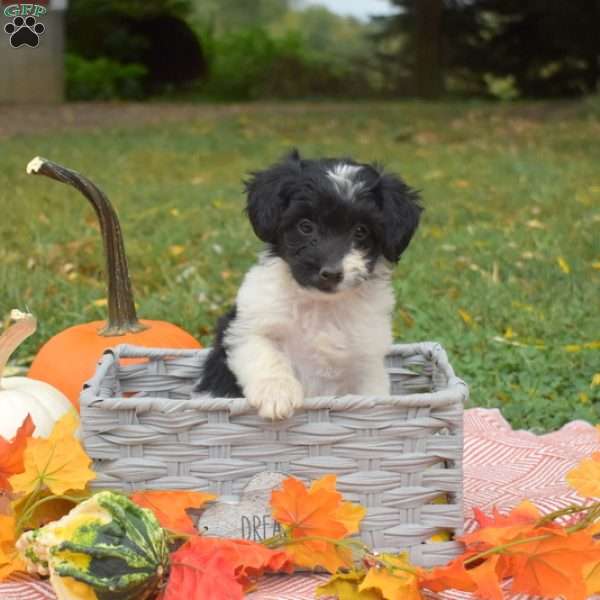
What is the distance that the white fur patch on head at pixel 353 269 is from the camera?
287cm

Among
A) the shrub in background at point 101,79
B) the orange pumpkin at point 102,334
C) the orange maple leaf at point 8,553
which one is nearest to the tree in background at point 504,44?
the shrub in background at point 101,79

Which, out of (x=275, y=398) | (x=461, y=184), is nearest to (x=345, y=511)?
(x=275, y=398)

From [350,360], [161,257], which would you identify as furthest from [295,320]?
[161,257]

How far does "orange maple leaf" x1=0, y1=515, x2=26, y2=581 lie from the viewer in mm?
2580

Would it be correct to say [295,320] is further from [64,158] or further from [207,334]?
[64,158]

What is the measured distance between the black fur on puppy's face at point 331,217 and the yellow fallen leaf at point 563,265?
3268 millimetres

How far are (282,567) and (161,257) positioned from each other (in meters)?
4.11

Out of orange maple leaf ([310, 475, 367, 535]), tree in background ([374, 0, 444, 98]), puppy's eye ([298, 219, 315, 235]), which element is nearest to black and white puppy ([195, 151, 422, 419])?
puppy's eye ([298, 219, 315, 235])

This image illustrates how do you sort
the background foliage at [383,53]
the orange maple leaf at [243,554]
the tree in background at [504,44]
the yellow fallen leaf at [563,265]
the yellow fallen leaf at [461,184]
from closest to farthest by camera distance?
the orange maple leaf at [243,554], the yellow fallen leaf at [563,265], the yellow fallen leaf at [461,184], the tree in background at [504,44], the background foliage at [383,53]

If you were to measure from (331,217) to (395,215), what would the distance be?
215 millimetres

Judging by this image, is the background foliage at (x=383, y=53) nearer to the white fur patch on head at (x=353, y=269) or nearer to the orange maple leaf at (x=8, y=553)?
the white fur patch on head at (x=353, y=269)

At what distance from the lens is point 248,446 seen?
2684 mm

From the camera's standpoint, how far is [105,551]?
2297mm

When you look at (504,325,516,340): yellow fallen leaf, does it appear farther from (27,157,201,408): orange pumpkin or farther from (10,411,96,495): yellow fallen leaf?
(10,411,96,495): yellow fallen leaf
